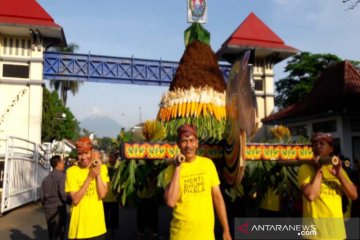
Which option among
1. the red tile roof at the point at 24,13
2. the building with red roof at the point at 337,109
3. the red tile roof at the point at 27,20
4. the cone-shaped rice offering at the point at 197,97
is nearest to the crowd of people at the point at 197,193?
the cone-shaped rice offering at the point at 197,97

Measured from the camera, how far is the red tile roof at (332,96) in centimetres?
1118

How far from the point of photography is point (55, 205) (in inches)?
210

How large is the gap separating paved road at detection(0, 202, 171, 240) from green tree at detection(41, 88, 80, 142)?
710 inches

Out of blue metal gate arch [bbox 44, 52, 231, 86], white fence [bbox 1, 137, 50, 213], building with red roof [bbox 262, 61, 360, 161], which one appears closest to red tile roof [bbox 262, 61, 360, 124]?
building with red roof [bbox 262, 61, 360, 161]

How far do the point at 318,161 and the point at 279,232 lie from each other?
5.82 ft

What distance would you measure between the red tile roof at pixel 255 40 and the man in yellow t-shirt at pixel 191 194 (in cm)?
1265

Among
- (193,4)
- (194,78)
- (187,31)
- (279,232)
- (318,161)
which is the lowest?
(279,232)

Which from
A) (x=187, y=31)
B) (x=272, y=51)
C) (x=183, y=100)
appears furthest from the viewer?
(x=272, y=51)

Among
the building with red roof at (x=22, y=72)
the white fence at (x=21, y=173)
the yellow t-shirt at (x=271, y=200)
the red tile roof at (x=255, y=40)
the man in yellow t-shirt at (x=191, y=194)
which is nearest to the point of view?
the man in yellow t-shirt at (x=191, y=194)

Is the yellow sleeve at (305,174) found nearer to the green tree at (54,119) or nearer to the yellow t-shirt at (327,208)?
the yellow t-shirt at (327,208)

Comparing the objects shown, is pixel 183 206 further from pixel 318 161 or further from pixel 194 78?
pixel 194 78

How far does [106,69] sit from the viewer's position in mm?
14875

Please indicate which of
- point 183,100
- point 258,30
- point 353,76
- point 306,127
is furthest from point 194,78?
point 258,30

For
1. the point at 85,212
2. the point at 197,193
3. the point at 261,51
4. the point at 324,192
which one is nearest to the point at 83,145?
the point at 85,212
